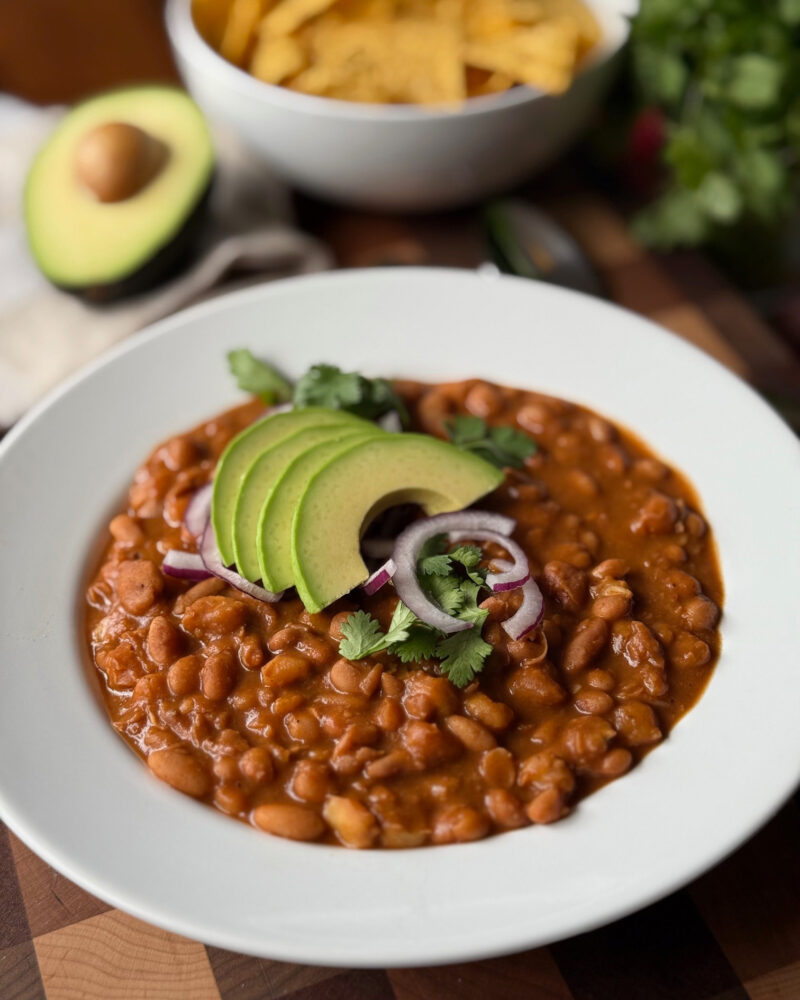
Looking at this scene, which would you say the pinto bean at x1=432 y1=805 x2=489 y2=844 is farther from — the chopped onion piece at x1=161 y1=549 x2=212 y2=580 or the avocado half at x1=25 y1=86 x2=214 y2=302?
the avocado half at x1=25 y1=86 x2=214 y2=302

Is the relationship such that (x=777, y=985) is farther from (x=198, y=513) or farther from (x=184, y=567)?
(x=198, y=513)

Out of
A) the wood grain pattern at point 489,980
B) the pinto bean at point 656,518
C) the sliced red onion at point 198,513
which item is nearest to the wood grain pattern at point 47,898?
the wood grain pattern at point 489,980

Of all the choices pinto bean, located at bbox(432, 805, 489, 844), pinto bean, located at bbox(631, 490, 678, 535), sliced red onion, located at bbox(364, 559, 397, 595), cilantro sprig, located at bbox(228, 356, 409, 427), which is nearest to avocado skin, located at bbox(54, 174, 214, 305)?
cilantro sprig, located at bbox(228, 356, 409, 427)

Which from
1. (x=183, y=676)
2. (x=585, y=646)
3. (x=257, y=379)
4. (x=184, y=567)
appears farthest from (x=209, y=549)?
(x=585, y=646)

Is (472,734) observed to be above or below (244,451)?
below

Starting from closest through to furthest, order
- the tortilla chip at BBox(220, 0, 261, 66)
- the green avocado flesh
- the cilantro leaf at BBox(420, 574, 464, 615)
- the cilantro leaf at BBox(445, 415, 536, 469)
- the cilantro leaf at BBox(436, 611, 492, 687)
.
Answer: the cilantro leaf at BBox(436, 611, 492, 687)
the cilantro leaf at BBox(420, 574, 464, 615)
the green avocado flesh
the cilantro leaf at BBox(445, 415, 536, 469)
the tortilla chip at BBox(220, 0, 261, 66)

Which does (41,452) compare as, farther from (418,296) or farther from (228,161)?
(228,161)

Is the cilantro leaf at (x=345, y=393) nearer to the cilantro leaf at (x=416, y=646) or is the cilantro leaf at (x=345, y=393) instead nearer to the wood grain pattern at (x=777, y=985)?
the cilantro leaf at (x=416, y=646)
